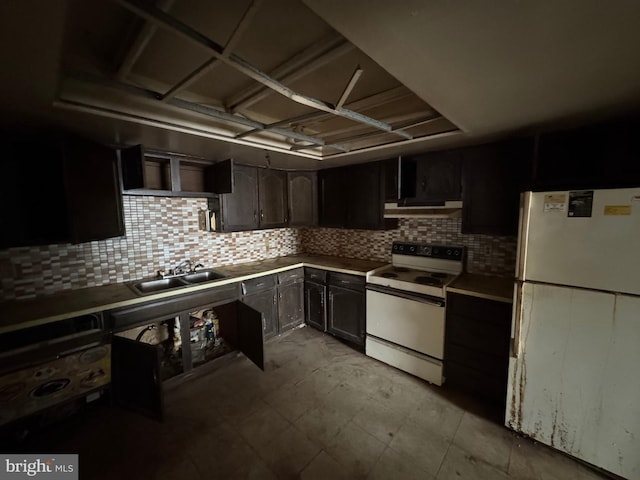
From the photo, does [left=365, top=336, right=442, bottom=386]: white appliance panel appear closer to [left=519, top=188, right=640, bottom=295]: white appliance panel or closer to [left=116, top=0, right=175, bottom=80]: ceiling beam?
[left=519, top=188, right=640, bottom=295]: white appliance panel

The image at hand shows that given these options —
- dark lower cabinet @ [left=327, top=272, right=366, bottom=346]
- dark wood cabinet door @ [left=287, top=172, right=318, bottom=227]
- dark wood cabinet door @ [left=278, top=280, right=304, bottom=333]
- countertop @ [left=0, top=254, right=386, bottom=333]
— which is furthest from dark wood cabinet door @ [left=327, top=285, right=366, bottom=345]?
dark wood cabinet door @ [left=287, top=172, right=318, bottom=227]

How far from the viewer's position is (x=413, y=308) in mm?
2363

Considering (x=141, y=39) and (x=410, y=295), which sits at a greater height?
(x=141, y=39)

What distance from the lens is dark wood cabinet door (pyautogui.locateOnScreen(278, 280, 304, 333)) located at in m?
3.11

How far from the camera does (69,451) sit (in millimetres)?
1712

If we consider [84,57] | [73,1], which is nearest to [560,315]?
[73,1]

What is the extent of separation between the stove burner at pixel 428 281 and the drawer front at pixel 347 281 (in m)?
0.55

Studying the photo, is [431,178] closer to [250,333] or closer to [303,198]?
Answer: [303,198]

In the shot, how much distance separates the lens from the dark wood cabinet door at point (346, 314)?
110 inches

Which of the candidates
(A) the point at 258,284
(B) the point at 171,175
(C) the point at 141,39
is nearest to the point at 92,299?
(B) the point at 171,175

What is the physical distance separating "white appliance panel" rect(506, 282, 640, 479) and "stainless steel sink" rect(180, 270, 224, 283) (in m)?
2.63

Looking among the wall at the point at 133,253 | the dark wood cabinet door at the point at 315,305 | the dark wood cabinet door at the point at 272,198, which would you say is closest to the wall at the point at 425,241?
the dark wood cabinet door at the point at 315,305

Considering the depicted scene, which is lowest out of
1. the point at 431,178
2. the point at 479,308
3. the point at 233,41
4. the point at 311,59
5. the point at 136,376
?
the point at 136,376

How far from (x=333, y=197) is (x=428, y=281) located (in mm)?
1549
